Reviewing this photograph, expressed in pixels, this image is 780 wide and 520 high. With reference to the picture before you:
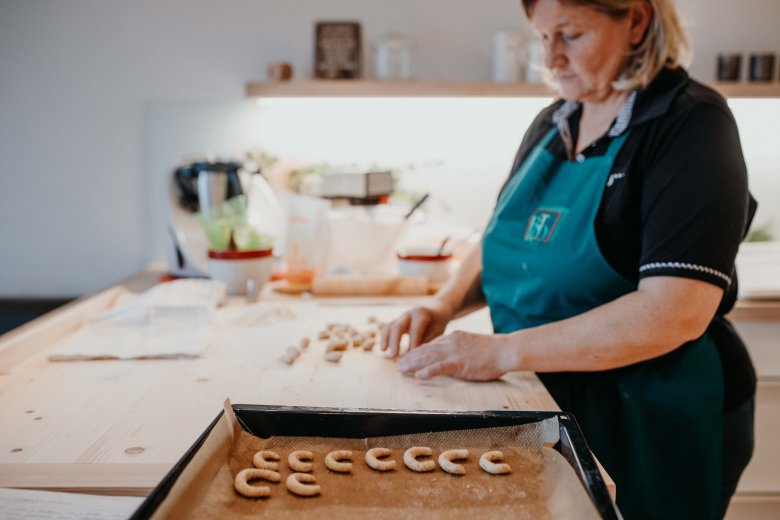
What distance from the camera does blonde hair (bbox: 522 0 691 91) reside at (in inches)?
50.4

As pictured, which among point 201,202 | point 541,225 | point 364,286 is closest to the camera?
point 541,225

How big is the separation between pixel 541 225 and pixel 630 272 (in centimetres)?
19

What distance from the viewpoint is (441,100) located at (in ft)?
8.29

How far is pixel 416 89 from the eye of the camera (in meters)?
2.31

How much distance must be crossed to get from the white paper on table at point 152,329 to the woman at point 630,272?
0.40m

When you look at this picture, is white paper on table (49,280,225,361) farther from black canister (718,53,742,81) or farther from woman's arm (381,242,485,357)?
black canister (718,53,742,81)

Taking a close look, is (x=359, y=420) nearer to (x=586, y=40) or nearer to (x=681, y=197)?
(x=681, y=197)

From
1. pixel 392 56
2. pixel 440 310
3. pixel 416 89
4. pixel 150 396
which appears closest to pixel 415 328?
pixel 440 310

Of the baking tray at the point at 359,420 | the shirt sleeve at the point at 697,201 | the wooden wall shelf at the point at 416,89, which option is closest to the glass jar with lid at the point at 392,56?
the wooden wall shelf at the point at 416,89

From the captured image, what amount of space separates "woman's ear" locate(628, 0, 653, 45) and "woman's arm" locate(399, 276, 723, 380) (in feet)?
1.48

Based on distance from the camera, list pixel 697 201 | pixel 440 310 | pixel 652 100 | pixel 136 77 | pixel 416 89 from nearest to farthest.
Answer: pixel 697 201, pixel 652 100, pixel 440 310, pixel 416 89, pixel 136 77

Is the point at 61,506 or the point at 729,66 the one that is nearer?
the point at 61,506

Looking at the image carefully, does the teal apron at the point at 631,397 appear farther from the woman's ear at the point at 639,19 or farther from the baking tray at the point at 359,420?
the baking tray at the point at 359,420

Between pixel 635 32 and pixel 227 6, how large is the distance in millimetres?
1568
